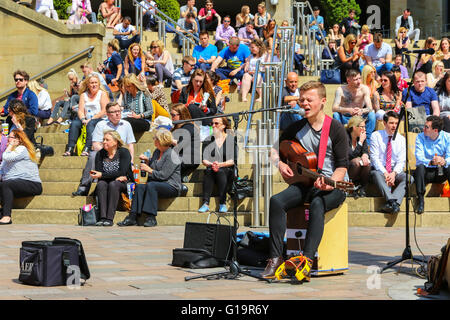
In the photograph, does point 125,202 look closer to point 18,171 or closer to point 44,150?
point 18,171

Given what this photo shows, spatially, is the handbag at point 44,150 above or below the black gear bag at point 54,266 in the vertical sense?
above

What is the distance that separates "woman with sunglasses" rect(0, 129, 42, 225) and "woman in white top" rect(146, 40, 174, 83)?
4.96m

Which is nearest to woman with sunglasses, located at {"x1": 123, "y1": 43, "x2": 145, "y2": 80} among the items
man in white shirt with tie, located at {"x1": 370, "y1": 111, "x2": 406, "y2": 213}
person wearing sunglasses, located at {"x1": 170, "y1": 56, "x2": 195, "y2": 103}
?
person wearing sunglasses, located at {"x1": 170, "y1": 56, "x2": 195, "y2": 103}

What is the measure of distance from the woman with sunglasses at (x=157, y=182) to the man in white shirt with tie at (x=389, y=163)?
3075 millimetres


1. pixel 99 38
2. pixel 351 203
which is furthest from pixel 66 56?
pixel 351 203

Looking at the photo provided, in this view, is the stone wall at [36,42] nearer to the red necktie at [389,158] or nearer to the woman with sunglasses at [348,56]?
the woman with sunglasses at [348,56]

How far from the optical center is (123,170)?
1232 cm

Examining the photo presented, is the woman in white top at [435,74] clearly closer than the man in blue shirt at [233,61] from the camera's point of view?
Yes

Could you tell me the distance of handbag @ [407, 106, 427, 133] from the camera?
1405 cm

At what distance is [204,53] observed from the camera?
17578mm

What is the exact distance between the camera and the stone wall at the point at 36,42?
65.0 feet

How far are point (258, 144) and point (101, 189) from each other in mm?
2485

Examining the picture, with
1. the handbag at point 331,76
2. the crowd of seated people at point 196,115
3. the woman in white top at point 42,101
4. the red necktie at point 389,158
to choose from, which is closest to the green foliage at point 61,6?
the crowd of seated people at point 196,115

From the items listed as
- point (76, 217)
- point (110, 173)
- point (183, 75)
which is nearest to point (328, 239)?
point (110, 173)
